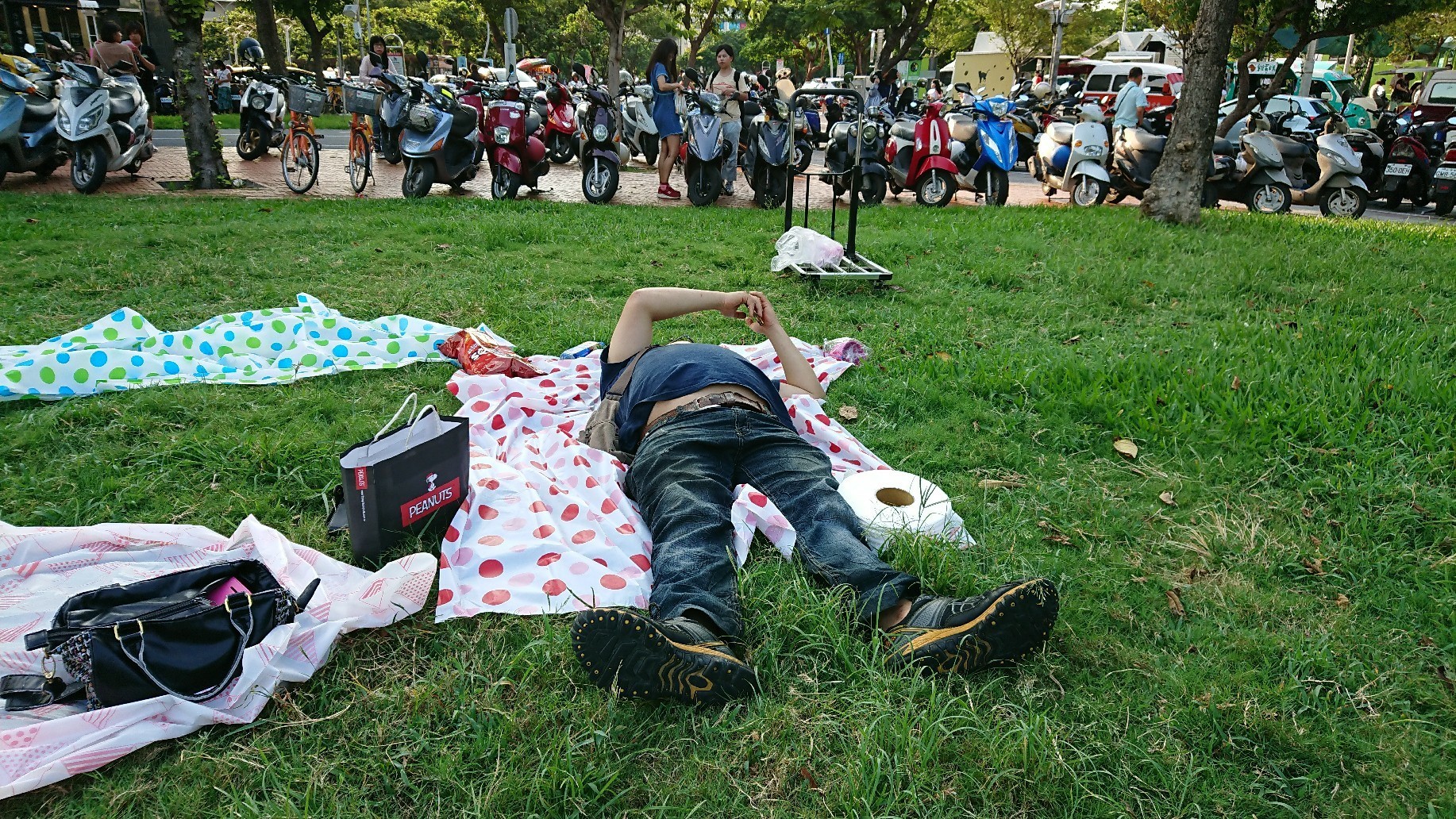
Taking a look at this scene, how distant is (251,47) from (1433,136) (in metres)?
20.0

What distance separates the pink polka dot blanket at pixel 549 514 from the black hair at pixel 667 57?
6.59 metres

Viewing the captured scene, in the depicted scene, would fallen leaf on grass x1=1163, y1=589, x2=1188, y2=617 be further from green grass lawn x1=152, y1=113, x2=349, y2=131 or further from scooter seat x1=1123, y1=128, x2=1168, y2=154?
green grass lawn x1=152, y1=113, x2=349, y2=131

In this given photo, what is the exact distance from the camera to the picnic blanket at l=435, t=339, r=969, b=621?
7.99 feet

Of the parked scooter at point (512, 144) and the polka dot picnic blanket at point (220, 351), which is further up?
the parked scooter at point (512, 144)

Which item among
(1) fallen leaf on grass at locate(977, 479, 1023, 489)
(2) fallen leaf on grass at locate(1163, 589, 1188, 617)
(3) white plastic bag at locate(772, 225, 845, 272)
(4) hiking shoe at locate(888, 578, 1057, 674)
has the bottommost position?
(2) fallen leaf on grass at locate(1163, 589, 1188, 617)

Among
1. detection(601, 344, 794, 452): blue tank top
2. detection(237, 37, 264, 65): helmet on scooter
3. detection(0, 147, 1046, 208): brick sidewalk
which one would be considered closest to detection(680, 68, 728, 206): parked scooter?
detection(0, 147, 1046, 208): brick sidewalk

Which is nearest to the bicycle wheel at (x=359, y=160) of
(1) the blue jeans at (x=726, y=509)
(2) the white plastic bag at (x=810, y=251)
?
(2) the white plastic bag at (x=810, y=251)

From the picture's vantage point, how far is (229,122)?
18031 mm

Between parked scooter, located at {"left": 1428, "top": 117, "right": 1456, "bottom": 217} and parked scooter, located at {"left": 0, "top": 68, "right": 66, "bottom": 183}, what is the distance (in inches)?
614

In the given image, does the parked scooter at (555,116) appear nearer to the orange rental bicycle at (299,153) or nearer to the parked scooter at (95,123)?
the orange rental bicycle at (299,153)

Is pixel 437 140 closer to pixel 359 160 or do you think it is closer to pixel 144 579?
pixel 359 160

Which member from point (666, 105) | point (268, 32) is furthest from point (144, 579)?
A: point (268, 32)

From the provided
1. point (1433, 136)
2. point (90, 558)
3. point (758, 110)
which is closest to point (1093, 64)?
point (1433, 136)

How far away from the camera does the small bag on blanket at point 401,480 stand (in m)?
2.43
